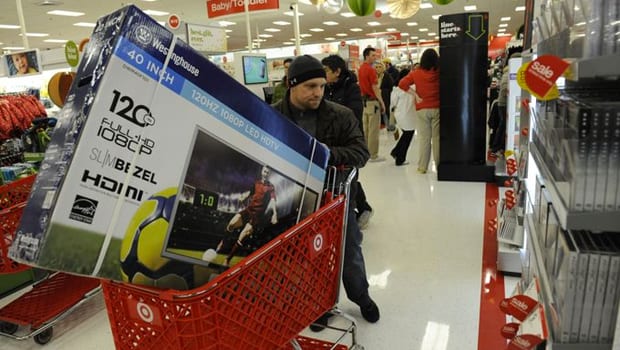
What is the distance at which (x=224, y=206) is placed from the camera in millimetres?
1375

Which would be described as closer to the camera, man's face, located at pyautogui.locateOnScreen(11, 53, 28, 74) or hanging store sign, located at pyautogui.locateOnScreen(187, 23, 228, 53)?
hanging store sign, located at pyautogui.locateOnScreen(187, 23, 228, 53)

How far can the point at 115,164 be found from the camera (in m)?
1.10

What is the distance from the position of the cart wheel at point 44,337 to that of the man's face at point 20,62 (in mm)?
7974

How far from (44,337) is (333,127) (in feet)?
6.77

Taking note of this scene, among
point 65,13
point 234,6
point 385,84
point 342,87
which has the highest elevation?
point 65,13

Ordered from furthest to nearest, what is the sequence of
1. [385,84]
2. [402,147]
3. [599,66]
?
[385,84] < [402,147] < [599,66]

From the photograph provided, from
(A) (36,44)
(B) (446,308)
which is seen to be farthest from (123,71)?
(A) (36,44)

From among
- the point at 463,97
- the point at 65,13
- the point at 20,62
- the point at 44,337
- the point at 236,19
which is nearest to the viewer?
the point at 44,337

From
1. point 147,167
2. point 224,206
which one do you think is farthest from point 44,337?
point 147,167

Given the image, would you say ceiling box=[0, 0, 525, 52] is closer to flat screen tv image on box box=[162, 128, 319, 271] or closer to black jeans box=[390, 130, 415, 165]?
black jeans box=[390, 130, 415, 165]

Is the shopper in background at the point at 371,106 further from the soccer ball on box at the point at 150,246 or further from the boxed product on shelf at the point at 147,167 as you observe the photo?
the soccer ball on box at the point at 150,246

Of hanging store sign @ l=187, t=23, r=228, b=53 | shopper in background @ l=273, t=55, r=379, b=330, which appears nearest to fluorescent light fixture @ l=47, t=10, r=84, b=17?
hanging store sign @ l=187, t=23, r=228, b=53

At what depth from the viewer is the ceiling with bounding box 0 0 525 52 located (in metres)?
12.9

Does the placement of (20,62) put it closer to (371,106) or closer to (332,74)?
(371,106)
